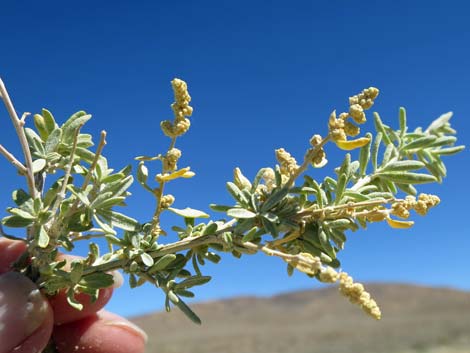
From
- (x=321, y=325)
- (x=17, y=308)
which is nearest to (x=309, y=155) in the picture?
(x=17, y=308)

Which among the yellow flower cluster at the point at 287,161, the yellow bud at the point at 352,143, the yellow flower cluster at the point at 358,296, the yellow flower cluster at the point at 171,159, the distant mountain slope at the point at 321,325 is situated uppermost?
the yellow bud at the point at 352,143

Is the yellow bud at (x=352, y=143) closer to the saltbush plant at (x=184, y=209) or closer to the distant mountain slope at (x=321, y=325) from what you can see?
the saltbush plant at (x=184, y=209)

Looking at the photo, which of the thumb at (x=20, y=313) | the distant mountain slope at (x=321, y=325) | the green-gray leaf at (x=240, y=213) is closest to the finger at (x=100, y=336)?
the thumb at (x=20, y=313)

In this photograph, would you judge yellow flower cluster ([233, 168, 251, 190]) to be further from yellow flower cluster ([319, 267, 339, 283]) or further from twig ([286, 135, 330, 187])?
yellow flower cluster ([319, 267, 339, 283])

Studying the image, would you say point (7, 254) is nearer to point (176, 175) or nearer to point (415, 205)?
point (176, 175)

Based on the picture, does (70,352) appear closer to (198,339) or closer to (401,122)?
(401,122)

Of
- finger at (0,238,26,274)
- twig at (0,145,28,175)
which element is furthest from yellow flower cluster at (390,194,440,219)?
finger at (0,238,26,274)
